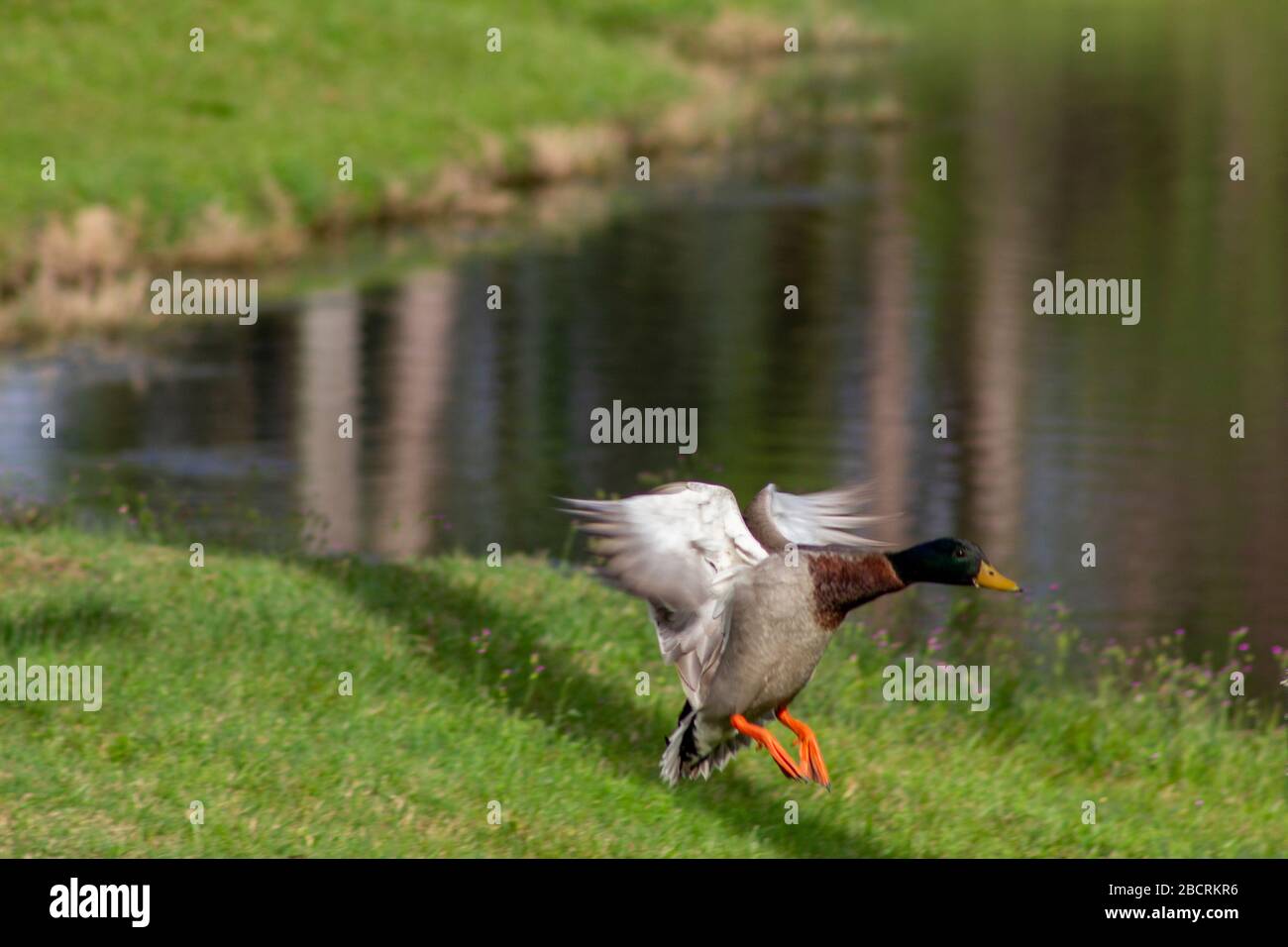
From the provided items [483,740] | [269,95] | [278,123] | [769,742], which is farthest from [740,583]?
[269,95]

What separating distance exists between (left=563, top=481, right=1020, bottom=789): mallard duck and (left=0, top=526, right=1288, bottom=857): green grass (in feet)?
4.68

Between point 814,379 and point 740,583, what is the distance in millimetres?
20735

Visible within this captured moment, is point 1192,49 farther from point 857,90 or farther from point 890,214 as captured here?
point 890,214

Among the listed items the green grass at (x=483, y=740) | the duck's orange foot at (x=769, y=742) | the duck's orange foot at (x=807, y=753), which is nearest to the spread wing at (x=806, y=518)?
the duck's orange foot at (x=807, y=753)

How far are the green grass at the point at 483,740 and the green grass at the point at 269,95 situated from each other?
21.3 meters

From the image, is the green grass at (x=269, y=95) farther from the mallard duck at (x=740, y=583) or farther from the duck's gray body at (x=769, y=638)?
the duck's gray body at (x=769, y=638)

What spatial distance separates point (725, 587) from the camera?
9.02 meters

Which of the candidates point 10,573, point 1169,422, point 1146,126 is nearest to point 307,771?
point 10,573

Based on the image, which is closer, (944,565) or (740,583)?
(944,565)

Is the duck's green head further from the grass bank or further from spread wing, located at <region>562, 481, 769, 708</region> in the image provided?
the grass bank

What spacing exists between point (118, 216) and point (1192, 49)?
48.2 metres

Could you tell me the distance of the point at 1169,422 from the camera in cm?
2623

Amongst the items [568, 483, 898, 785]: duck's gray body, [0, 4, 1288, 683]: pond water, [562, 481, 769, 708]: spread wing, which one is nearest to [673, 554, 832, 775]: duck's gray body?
[568, 483, 898, 785]: duck's gray body

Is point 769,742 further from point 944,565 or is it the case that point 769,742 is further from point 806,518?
point 806,518
